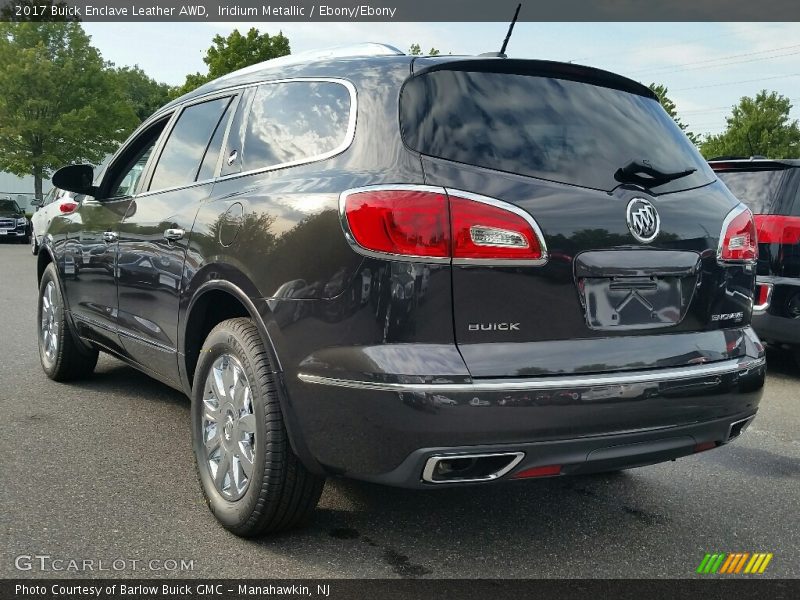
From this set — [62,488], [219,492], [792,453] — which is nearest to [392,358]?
[219,492]

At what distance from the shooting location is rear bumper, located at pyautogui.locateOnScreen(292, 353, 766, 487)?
2588 millimetres

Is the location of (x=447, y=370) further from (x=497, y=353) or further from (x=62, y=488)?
(x=62, y=488)

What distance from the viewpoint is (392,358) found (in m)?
2.62

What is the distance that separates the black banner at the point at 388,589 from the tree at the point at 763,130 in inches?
1852

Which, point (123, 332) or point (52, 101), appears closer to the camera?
point (123, 332)

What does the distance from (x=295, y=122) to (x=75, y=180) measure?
2.32 meters

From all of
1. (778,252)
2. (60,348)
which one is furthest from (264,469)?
(778,252)

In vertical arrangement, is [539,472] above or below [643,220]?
below

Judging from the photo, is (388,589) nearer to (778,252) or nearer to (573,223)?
(573,223)

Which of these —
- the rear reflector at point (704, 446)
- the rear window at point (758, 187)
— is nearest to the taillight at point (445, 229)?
the rear reflector at point (704, 446)

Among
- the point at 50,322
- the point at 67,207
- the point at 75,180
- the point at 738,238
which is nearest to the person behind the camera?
the point at 738,238

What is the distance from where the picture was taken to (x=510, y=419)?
2611 millimetres

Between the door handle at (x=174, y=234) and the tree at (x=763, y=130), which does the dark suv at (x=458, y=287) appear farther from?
the tree at (x=763, y=130)

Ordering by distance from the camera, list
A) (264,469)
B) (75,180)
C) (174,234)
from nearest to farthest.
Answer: (264,469) < (174,234) < (75,180)
